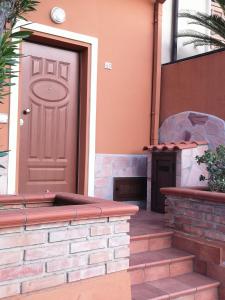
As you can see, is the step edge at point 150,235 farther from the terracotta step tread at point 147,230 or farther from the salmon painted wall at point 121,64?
the salmon painted wall at point 121,64

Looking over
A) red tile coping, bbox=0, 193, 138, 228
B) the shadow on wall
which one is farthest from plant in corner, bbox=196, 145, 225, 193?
red tile coping, bbox=0, 193, 138, 228

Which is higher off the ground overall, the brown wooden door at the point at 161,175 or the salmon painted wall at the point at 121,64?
the salmon painted wall at the point at 121,64

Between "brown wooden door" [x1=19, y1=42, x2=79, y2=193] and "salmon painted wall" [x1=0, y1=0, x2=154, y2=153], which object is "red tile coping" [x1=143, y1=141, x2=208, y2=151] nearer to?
"salmon painted wall" [x1=0, y1=0, x2=154, y2=153]

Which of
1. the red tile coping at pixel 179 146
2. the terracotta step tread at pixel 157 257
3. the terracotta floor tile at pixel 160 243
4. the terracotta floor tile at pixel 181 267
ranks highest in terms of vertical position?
the red tile coping at pixel 179 146

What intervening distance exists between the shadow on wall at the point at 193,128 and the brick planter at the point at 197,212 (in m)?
1.58

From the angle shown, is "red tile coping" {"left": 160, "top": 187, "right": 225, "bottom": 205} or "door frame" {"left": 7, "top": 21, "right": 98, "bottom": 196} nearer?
"red tile coping" {"left": 160, "top": 187, "right": 225, "bottom": 205}

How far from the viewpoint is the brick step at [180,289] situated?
338 cm

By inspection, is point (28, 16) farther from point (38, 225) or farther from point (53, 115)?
point (38, 225)

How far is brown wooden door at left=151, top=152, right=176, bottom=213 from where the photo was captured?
5.43 meters

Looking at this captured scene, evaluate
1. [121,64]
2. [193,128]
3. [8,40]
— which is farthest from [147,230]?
[121,64]

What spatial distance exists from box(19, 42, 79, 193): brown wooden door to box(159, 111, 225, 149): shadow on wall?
1581 mm

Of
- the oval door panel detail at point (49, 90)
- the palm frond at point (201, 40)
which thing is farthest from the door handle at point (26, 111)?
the palm frond at point (201, 40)

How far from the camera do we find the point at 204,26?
7.04 meters

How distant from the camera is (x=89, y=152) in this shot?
215 inches
